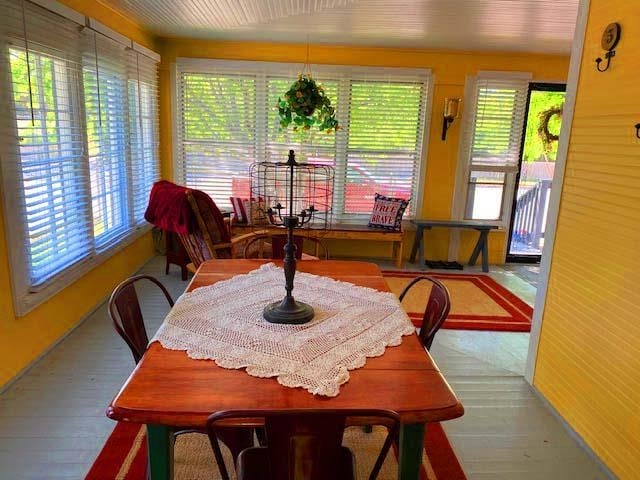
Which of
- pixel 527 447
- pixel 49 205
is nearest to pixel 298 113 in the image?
pixel 49 205

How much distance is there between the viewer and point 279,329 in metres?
1.51

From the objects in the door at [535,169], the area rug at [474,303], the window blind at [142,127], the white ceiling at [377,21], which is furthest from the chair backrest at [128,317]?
the door at [535,169]

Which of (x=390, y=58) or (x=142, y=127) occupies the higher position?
(x=390, y=58)

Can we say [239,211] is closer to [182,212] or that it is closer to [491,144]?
[182,212]

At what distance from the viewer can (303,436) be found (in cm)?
99

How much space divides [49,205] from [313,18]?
97.3 inches

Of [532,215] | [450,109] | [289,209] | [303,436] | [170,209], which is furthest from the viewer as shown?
[532,215]

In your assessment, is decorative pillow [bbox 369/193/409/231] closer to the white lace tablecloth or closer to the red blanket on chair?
the red blanket on chair

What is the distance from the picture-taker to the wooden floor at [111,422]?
1.90 metres

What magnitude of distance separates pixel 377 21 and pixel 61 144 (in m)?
2.60

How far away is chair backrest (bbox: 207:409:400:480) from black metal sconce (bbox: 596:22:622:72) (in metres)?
1.93

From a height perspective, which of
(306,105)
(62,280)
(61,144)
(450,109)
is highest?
(450,109)

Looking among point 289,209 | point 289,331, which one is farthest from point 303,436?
point 289,209

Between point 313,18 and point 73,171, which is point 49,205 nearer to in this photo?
point 73,171
